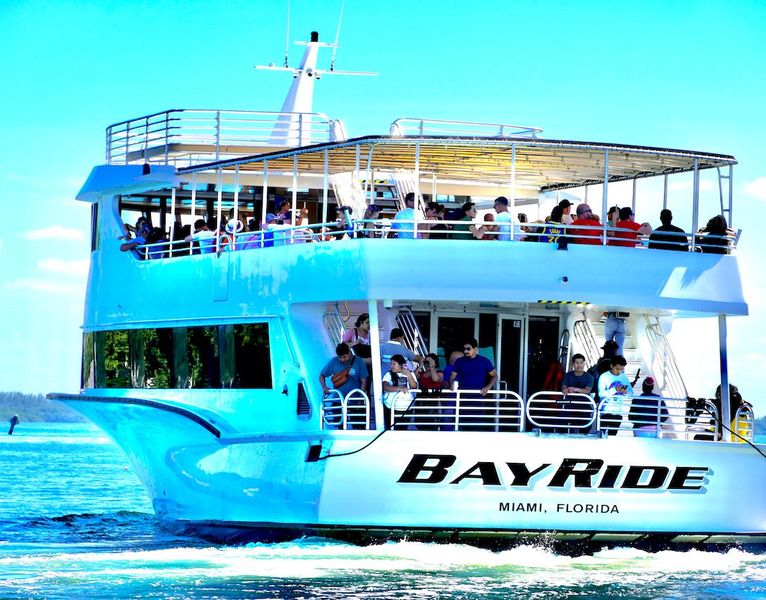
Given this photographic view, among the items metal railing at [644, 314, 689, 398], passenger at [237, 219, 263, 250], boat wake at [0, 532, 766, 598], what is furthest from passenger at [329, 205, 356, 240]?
metal railing at [644, 314, 689, 398]

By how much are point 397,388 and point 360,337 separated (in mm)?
1523

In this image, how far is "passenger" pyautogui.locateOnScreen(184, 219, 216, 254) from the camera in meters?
22.3

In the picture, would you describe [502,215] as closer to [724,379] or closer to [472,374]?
[472,374]

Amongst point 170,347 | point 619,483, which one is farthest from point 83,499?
point 619,483

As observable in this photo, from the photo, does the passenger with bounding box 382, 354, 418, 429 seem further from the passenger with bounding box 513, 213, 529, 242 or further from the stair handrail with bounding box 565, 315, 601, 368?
the stair handrail with bounding box 565, 315, 601, 368

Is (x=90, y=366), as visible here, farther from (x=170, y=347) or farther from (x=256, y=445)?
(x=256, y=445)

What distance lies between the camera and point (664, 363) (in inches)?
896

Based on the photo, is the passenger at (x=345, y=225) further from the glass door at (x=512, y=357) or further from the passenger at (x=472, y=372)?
the glass door at (x=512, y=357)

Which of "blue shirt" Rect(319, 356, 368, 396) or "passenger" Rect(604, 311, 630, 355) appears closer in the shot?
"blue shirt" Rect(319, 356, 368, 396)

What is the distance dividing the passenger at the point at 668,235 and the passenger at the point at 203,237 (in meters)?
6.23

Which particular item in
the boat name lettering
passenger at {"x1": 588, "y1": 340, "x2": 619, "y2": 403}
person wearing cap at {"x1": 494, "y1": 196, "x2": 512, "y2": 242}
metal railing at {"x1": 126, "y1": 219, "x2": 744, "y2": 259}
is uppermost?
person wearing cap at {"x1": 494, "y1": 196, "x2": 512, "y2": 242}

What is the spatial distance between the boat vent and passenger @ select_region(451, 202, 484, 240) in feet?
9.37

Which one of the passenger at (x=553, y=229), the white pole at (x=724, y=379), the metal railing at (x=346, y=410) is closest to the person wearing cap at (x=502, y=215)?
the passenger at (x=553, y=229)

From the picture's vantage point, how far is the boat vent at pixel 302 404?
20500 mm
